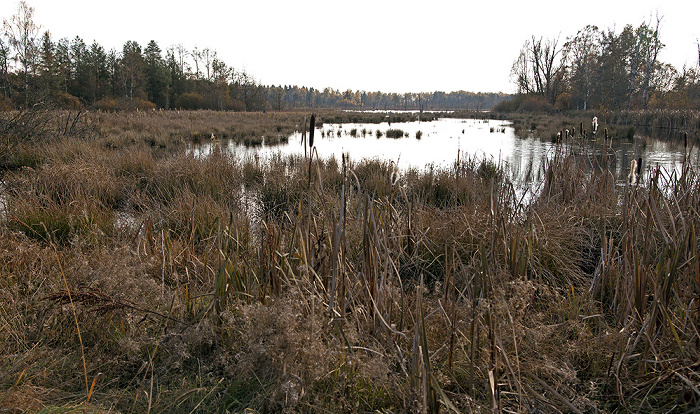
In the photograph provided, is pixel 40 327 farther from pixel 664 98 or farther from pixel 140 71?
pixel 140 71

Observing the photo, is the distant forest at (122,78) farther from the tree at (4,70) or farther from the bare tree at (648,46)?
the bare tree at (648,46)

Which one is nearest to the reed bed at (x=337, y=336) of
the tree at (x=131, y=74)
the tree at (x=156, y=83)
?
the tree at (x=131, y=74)

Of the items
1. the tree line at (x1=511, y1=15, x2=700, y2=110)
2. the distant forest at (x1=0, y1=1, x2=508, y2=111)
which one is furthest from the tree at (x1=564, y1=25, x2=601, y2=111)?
the distant forest at (x1=0, y1=1, x2=508, y2=111)

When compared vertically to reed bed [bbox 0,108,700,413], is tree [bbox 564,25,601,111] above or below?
above

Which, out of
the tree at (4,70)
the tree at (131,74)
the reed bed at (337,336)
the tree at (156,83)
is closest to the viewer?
the reed bed at (337,336)

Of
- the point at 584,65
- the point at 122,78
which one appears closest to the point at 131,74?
the point at 122,78

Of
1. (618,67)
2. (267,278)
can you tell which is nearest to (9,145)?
(267,278)

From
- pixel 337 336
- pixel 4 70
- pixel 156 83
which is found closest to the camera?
pixel 337 336

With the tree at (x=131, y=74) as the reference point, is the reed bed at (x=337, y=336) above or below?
below

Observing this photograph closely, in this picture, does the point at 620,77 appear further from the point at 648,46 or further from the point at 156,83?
the point at 156,83

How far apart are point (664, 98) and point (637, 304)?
39.3 metres

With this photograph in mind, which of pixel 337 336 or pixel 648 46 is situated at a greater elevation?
pixel 648 46

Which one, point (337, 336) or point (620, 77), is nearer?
point (337, 336)

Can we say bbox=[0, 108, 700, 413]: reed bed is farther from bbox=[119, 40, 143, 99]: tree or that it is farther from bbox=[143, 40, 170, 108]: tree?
bbox=[143, 40, 170, 108]: tree
